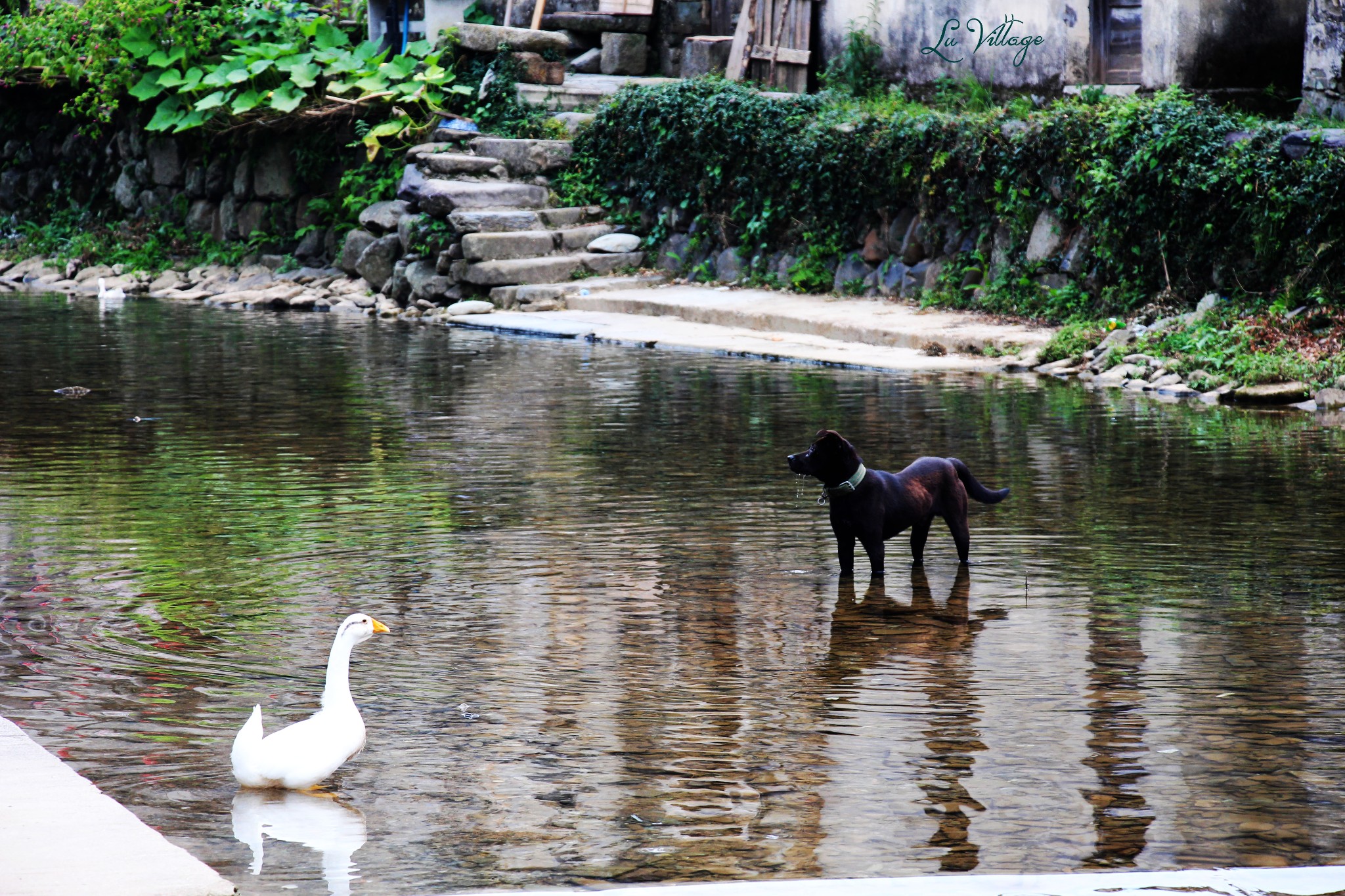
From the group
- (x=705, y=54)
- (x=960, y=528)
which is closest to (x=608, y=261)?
(x=705, y=54)

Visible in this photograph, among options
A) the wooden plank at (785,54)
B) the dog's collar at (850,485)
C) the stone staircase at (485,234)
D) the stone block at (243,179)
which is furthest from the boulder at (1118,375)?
the stone block at (243,179)

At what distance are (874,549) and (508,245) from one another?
13.7 metres

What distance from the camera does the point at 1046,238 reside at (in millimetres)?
16469

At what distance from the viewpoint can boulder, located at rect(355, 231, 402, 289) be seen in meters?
21.5

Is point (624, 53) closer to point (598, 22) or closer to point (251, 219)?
point (598, 22)

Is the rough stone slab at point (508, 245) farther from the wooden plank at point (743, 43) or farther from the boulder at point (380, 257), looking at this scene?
the wooden plank at point (743, 43)

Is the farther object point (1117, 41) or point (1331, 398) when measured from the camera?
point (1117, 41)

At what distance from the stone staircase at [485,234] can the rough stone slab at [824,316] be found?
977 mm

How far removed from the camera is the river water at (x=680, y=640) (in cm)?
432

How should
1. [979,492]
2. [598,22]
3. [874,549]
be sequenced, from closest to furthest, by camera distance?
[874,549]
[979,492]
[598,22]

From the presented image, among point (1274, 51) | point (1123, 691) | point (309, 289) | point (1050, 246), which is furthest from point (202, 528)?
point (309, 289)

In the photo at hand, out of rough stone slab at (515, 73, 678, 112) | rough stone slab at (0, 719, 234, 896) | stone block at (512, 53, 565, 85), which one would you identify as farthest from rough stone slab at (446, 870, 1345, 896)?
stone block at (512, 53, 565, 85)

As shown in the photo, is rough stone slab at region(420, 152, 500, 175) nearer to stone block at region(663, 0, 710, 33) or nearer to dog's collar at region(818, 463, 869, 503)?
stone block at region(663, 0, 710, 33)

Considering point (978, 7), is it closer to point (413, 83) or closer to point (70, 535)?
point (413, 83)
